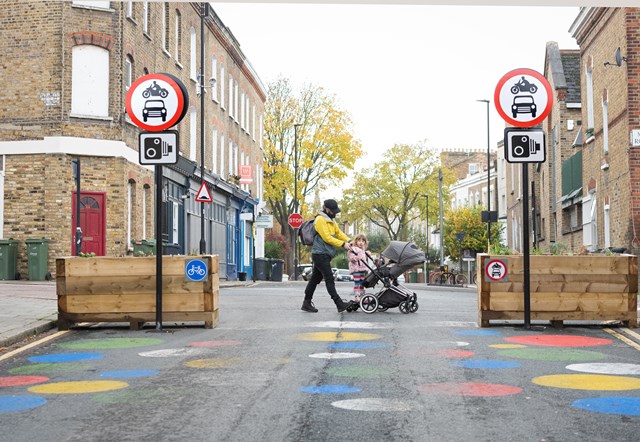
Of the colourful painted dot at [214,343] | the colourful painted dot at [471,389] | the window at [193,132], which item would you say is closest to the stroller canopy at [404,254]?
the colourful painted dot at [214,343]

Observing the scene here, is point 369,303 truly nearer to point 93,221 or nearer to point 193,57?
point 93,221

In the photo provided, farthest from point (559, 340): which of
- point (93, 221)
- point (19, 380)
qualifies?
point (93, 221)

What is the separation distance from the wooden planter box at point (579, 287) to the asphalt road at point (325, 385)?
23cm

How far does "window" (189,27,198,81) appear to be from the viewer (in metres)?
36.9

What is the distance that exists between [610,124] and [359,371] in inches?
769

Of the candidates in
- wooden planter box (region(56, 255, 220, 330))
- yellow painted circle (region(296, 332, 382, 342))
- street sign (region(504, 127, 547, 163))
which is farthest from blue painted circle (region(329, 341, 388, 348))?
street sign (region(504, 127, 547, 163))

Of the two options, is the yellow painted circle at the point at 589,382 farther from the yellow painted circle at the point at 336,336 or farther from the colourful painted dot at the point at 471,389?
the yellow painted circle at the point at 336,336

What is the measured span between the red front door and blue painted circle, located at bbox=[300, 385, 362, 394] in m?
21.0

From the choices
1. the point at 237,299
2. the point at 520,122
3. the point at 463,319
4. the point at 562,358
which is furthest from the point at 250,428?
the point at 237,299

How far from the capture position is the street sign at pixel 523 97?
10945 mm

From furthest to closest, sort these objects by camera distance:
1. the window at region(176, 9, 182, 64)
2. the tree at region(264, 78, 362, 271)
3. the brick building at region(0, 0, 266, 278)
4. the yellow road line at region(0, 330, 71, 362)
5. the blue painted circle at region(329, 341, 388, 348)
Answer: the tree at region(264, 78, 362, 271) < the window at region(176, 9, 182, 64) < the brick building at region(0, 0, 266, 278) < the blue painted circle at region(329, 341, 388, 348) < the yellow road line at region(0, 330, 71, 362)

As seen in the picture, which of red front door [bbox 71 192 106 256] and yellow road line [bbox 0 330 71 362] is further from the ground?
red front door [bbox 71 192 106 256]

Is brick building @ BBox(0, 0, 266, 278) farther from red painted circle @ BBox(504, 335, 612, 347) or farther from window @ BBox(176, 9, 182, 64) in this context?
red painted circle @ BBox(504, 335, 612, 347)

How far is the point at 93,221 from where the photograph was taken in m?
26.9
